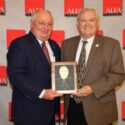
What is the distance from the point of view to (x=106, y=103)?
228 cm

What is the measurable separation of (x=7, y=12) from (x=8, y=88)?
810 mm

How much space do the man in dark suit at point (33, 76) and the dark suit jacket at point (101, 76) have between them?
Answer: 300 mm

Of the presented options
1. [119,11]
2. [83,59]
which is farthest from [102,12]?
[83,59]

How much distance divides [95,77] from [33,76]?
49 centimetres

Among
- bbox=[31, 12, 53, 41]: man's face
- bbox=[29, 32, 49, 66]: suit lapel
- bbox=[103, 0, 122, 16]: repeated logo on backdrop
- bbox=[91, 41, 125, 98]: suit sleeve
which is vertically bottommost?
bbox=[91, 41, 125, 98]: suit sleeve

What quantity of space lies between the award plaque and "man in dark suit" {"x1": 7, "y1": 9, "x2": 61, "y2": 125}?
0.07 m

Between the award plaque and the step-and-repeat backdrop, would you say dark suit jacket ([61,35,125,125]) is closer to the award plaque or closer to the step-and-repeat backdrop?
the award plaque

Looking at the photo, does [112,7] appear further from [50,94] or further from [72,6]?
[50,94]

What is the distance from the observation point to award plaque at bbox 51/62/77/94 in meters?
2.15

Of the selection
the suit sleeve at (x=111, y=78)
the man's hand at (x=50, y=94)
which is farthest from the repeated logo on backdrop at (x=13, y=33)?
the suit sleeve at (x=111, y=78)

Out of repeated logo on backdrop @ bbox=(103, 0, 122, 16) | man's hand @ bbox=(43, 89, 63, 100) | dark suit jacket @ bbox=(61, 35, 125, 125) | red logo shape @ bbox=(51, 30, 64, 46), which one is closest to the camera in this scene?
man's hand @ bbox=(43, 89, 63, 100)

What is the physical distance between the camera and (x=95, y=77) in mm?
2225

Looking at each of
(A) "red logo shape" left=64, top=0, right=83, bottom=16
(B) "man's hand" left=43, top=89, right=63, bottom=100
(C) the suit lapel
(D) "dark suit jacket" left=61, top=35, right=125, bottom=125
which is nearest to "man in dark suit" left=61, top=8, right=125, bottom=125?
(D) "dark suit jacket" left=61, top=35, right=125, bottom=125

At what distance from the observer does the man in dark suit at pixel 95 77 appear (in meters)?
2.21
